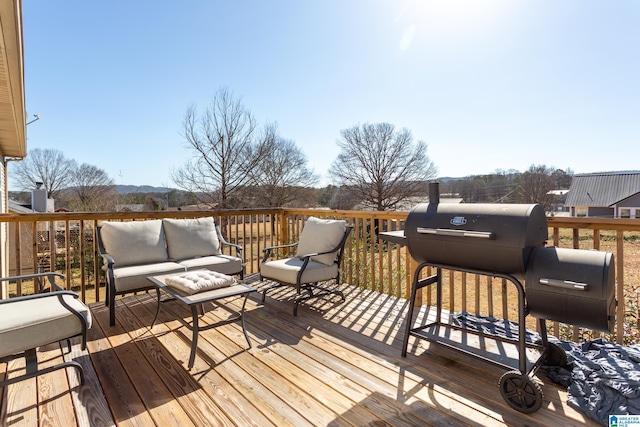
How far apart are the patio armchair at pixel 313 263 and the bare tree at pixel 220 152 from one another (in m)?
9.20

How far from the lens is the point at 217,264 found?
12.8 ft

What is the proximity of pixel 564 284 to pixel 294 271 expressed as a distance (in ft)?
8.00

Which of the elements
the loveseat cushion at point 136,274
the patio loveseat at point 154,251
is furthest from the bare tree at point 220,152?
the loveseat cushion at point 136,274

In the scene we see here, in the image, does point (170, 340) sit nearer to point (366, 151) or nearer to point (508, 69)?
point (508, 69)

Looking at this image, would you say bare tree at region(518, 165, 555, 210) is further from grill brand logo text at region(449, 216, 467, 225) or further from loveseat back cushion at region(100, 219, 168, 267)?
loveseat back cushion at region(100, 219, 168, 267)

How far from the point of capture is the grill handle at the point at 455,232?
6.32 ft

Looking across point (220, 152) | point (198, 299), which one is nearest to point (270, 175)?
point (220, 152)

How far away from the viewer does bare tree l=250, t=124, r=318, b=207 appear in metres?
14.3

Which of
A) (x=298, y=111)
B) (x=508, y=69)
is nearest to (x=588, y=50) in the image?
(x=508, y=69)

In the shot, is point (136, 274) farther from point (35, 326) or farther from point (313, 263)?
point (313, 263)

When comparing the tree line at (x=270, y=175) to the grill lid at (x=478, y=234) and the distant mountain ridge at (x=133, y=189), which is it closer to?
the distant mountain ridge at (x=133, y=189)

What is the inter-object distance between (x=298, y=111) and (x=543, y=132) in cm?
1382

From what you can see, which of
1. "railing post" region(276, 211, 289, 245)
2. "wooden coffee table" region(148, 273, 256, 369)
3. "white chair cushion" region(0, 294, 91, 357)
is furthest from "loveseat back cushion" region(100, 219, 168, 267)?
"railing post" region(276, 211, 289, 245)

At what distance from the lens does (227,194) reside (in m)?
12.9
